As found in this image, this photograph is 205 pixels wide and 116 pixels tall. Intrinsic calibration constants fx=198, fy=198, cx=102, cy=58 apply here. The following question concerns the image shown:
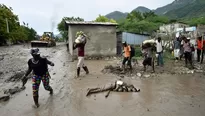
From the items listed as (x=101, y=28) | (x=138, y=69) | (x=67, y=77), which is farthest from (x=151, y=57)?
(x=101, y=28)

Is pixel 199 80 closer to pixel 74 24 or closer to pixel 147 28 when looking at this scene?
pixel 74 24

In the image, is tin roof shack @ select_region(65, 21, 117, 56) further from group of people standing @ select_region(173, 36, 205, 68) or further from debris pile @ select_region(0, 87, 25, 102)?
debris pile @ select_region(0, 87, 25, 102)

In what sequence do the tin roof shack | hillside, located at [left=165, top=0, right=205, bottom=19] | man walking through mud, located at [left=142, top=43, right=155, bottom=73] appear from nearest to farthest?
man walking through mud, located at [left=142, top=43, right=155, bottom=73] < the tin roof shack < hillside, located at [left=165, top=0, right=205, bottom=19]

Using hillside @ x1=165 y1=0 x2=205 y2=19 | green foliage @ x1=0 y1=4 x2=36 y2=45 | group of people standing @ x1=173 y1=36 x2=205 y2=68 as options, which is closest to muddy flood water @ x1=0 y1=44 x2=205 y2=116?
group of people standing @ x1=173 y1=36 x2=205 y2=68

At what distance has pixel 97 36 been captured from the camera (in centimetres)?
1352

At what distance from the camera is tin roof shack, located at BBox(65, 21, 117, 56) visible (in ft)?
43.2

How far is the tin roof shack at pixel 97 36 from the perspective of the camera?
13.2 meters

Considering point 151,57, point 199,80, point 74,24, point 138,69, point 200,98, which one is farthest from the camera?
point 74,24

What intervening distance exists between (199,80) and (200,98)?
2.33m

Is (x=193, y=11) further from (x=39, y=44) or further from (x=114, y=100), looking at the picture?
(x=114, y=100)

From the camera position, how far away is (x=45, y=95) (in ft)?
19.9

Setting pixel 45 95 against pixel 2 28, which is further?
pixel 2 28

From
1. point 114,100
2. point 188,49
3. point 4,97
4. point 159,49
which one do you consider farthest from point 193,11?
point 4,97

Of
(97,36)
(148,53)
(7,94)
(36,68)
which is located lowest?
(7,94)
